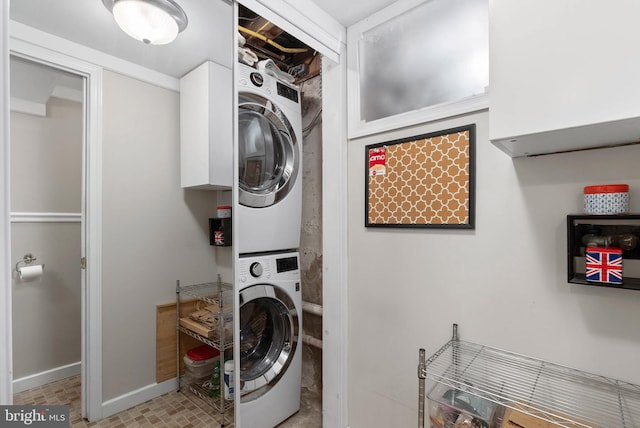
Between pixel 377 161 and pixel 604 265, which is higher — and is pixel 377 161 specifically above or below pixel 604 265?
above

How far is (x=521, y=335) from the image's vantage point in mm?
1199

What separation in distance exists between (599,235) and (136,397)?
175 centimetres

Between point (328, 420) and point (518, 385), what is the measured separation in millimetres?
1129

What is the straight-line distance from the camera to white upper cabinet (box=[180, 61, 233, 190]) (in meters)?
1.25

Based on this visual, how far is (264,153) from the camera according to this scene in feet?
5.86

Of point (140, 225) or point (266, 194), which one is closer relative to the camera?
point (140, 225)

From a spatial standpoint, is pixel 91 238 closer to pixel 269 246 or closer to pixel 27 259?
pixel 27 259

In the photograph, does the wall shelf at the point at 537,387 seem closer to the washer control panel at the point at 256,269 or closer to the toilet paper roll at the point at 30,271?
the washer control panel at the point at 256,269

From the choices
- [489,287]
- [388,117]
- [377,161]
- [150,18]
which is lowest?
[489,287]

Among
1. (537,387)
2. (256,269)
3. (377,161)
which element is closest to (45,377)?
(256,269)

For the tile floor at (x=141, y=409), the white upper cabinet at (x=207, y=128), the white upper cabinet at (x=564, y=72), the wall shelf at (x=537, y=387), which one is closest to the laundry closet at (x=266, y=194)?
the white upper cabinet at (x=207, y=128)

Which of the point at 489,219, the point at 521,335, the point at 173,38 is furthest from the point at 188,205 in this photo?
the point at 521,335

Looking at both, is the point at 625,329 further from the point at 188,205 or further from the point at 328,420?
the point at 188,205

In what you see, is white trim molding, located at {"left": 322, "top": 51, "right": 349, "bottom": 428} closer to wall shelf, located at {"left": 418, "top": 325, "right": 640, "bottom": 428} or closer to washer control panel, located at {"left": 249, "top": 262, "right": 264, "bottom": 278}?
washer control panel, located at {"left": 249, "top": 262, "right": 264, "bottom": 278}
